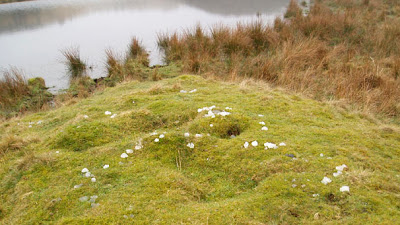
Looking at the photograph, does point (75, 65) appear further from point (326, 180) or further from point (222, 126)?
point (326, 180)

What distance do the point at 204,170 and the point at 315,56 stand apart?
340 inches

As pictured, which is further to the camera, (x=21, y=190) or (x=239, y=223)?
(x=21, y=190)

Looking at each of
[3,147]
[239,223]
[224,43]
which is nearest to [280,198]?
[239,223]

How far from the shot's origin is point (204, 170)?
12.5 ft

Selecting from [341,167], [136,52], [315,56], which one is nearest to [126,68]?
[136,52]

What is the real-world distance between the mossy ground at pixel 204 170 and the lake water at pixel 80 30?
7.31 meters

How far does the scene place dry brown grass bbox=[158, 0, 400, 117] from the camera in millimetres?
8047

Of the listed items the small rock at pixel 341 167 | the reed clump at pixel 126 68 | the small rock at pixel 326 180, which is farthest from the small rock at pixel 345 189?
the reed clump at pixel 126 68

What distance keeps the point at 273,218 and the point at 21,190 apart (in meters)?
3.00

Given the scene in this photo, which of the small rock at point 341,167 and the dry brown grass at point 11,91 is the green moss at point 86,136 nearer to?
the small rock at point 341,167

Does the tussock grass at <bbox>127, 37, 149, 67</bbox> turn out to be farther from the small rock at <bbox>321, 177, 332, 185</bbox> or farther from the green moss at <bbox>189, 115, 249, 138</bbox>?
the small rock at <bbox>321, 177, 332, 185</bbox>

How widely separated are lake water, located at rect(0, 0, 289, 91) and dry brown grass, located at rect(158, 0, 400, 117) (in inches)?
103

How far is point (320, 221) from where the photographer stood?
2.76 metres

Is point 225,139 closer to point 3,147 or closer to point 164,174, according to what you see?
point 164,174
